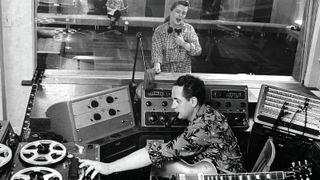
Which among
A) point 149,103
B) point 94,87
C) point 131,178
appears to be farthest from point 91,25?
point 131,178

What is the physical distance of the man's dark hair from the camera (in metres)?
2.46

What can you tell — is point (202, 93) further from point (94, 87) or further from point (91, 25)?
point (91, 25)

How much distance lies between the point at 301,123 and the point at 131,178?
1313mm

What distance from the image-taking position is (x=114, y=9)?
3.57 meters

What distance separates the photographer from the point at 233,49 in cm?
441

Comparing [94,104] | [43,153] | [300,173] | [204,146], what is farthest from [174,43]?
[43,153]

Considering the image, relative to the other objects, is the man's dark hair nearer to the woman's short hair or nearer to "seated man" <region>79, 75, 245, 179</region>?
"seated man" <region>79, 75, 245, 179</region>

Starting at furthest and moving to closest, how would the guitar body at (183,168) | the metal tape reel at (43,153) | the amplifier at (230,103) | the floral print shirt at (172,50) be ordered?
the floral print shirt at (172,50)
the amplifier at (230,103)
the guitar body at (183,168)
the metal tape reel at (43,153)

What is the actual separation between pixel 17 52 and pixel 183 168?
68.4 inches

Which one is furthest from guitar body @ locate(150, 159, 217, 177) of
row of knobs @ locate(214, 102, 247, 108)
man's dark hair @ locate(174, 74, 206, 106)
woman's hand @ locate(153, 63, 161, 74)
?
woman's hand @ locate(153, 63, 161, 74)

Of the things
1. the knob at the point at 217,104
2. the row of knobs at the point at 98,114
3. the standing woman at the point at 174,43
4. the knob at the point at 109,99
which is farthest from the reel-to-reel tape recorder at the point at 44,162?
the standing woman at the point at 174,43

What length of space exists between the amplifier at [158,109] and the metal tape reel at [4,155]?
1038mm

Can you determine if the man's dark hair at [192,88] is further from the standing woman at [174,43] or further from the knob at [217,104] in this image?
the standing woman at [174,43]

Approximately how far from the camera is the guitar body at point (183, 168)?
241 cm
